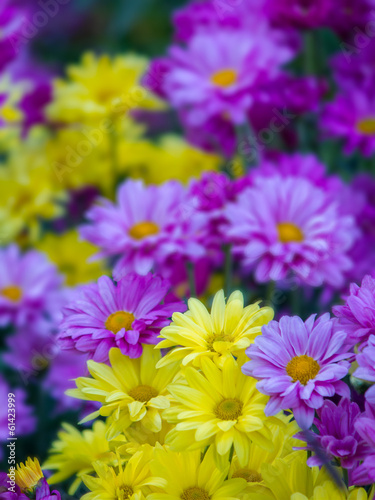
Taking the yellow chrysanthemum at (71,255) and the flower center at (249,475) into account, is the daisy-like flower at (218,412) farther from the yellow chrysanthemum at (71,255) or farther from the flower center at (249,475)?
the yellow chrysanthemum at (71,255)

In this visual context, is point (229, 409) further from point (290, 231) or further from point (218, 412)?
point (290, 231)

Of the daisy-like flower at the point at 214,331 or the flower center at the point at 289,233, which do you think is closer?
the daisy-like flower at the point at 214,331

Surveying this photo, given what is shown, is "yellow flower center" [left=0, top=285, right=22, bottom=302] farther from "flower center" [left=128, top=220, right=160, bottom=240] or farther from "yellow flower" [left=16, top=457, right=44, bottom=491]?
"yellow flower" [left=16, top=457, right=44, bottom=491]

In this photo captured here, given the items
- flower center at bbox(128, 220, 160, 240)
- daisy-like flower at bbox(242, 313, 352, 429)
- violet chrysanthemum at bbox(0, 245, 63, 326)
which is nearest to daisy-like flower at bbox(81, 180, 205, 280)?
flower center at bbox(128, 220, 160, 240)

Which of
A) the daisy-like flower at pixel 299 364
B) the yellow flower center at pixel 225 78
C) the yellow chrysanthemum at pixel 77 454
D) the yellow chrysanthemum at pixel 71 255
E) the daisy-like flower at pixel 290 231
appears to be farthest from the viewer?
the yellow chrysanthemum at pixel 71 255

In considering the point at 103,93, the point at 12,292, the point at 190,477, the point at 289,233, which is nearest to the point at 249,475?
the point at 190,477

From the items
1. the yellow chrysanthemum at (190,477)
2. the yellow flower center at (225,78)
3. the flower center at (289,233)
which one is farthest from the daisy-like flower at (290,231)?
the yellow chrysanthemum at (190,477)

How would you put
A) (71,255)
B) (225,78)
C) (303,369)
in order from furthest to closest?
1. (71,255)
2. (225,78)
3. (303,369)
